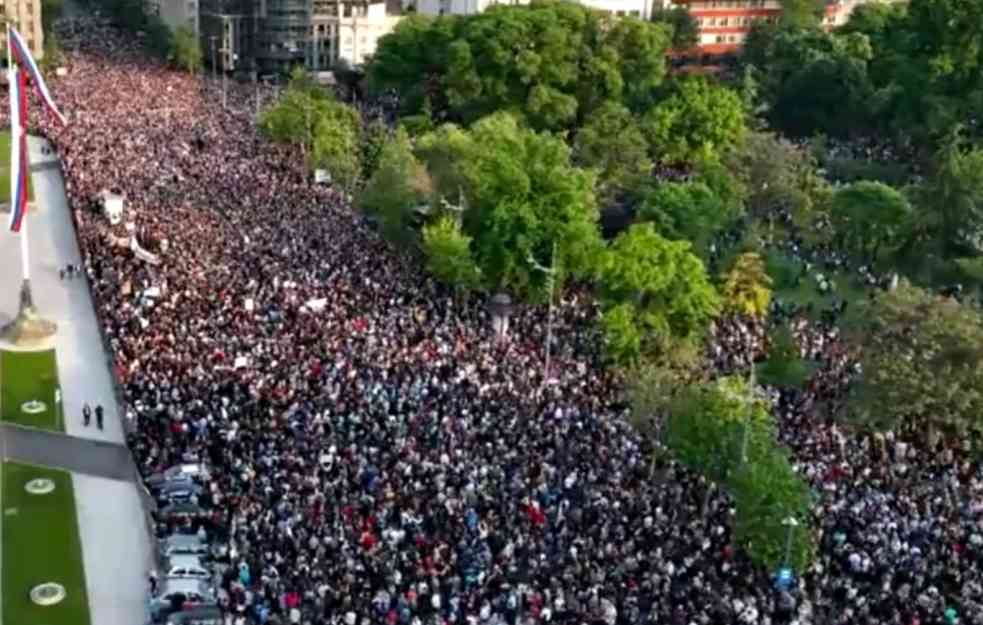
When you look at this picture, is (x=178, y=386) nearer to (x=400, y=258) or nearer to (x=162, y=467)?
(x=162, y=467)

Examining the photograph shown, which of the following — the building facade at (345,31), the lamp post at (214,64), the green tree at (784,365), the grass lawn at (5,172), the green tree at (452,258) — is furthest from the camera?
the building facade at (345,31)

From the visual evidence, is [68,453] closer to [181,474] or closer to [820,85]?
[181,474]

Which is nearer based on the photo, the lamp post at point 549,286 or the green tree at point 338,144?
the lamp post at point 549,286

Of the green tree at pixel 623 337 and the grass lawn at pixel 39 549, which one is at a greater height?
the green tree at pixel 623 337

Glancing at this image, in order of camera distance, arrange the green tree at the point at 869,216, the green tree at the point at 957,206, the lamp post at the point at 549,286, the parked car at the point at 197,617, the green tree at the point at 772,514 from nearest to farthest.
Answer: the parked car at the point at 197,617 → the green tree at the point at 772,514 → the lamp post at the point at 549,286 → the green tree at the point at 957,206 → the green tree at the point at 869,216

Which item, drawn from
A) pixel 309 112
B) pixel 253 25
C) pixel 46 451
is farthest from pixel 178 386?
pixel 253 25

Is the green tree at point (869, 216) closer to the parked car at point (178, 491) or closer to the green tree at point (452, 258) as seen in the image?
the green tree at point (452, 258)

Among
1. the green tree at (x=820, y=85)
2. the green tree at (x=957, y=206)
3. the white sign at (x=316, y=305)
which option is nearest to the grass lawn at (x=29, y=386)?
the white sign at (x=316, y=305)
